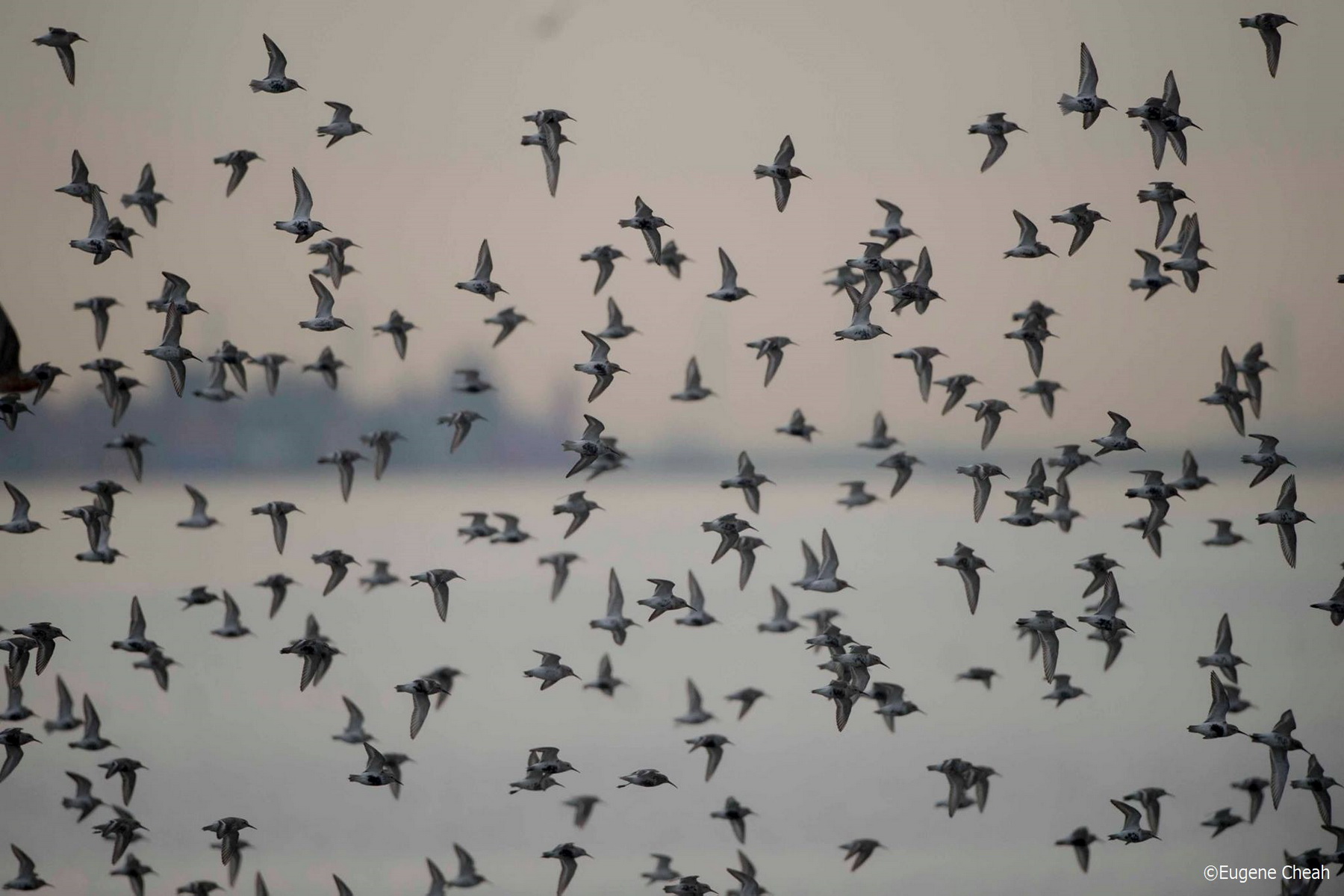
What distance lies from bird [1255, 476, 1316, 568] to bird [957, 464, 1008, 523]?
3737mm

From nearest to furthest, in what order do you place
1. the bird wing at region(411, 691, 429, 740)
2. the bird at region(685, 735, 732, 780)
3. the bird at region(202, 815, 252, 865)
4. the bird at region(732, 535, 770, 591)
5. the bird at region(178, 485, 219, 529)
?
the bird at region(202, 815, 252, 865) < the bird wing at region(411, 691, 429, 740) < the bird at region(685, 735, 732, 780) < the bird at region(732, 535, 770, 591) < the bird at region(178, 485, 219, 529)

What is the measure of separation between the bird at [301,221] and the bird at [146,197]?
81.6 inches

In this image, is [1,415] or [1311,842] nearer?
[1,415]

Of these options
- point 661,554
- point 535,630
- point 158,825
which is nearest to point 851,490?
point 158,825

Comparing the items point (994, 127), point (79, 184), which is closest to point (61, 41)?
point (79, 184)

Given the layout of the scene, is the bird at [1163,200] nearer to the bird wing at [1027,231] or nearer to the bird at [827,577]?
the bird wing at [1027,231]

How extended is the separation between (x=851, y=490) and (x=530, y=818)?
780cm

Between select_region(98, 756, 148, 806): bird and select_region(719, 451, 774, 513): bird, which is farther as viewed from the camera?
select_region(719, 451, 774, 513): bird

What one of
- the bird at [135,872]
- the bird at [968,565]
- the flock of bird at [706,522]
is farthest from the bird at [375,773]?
the bird at [968,565]

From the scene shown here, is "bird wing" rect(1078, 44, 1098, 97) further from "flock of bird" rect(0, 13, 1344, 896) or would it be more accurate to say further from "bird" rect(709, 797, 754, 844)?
"bird" rect(709, 797, 754, 844)

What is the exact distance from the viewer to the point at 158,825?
30.2 m

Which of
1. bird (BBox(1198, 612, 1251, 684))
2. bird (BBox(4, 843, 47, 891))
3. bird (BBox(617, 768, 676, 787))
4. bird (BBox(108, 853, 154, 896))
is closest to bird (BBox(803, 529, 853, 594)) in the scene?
bird (BBox(617, 768, 676, 787))

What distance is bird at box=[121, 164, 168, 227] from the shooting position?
25.9 meters

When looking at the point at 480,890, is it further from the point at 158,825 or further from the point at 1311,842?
the point at 1311,842
